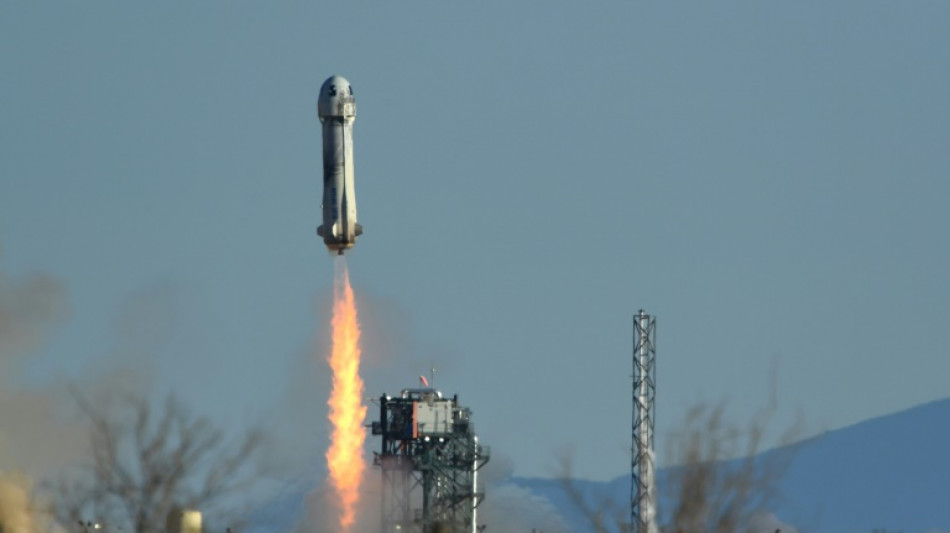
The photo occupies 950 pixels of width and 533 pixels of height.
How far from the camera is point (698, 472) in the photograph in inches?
3497

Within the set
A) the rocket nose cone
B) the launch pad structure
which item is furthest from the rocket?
the launch pad structure

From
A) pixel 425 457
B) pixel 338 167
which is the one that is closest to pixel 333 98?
pixel 338 167

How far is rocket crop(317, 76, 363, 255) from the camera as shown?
144 m

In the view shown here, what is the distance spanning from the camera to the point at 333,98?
481 ft

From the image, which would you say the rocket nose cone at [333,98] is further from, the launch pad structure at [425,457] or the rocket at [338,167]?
the launch pad structure at [425,457]

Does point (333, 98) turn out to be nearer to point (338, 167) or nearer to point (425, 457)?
point (338, 167)

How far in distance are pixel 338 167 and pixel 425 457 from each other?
39.0 meters

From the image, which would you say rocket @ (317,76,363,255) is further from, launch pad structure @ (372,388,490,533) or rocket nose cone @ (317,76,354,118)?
launch pad structure @ (372,388,490,533)

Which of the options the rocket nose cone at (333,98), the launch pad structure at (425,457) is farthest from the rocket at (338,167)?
the launch pad structure at (425,457)

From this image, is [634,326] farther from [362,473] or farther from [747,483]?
[747,483]

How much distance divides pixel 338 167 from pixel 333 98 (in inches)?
159

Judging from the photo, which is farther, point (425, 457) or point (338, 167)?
point (425, 457)

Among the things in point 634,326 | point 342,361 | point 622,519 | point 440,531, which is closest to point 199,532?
point 440,531

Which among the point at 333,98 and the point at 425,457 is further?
the point at 425,457
